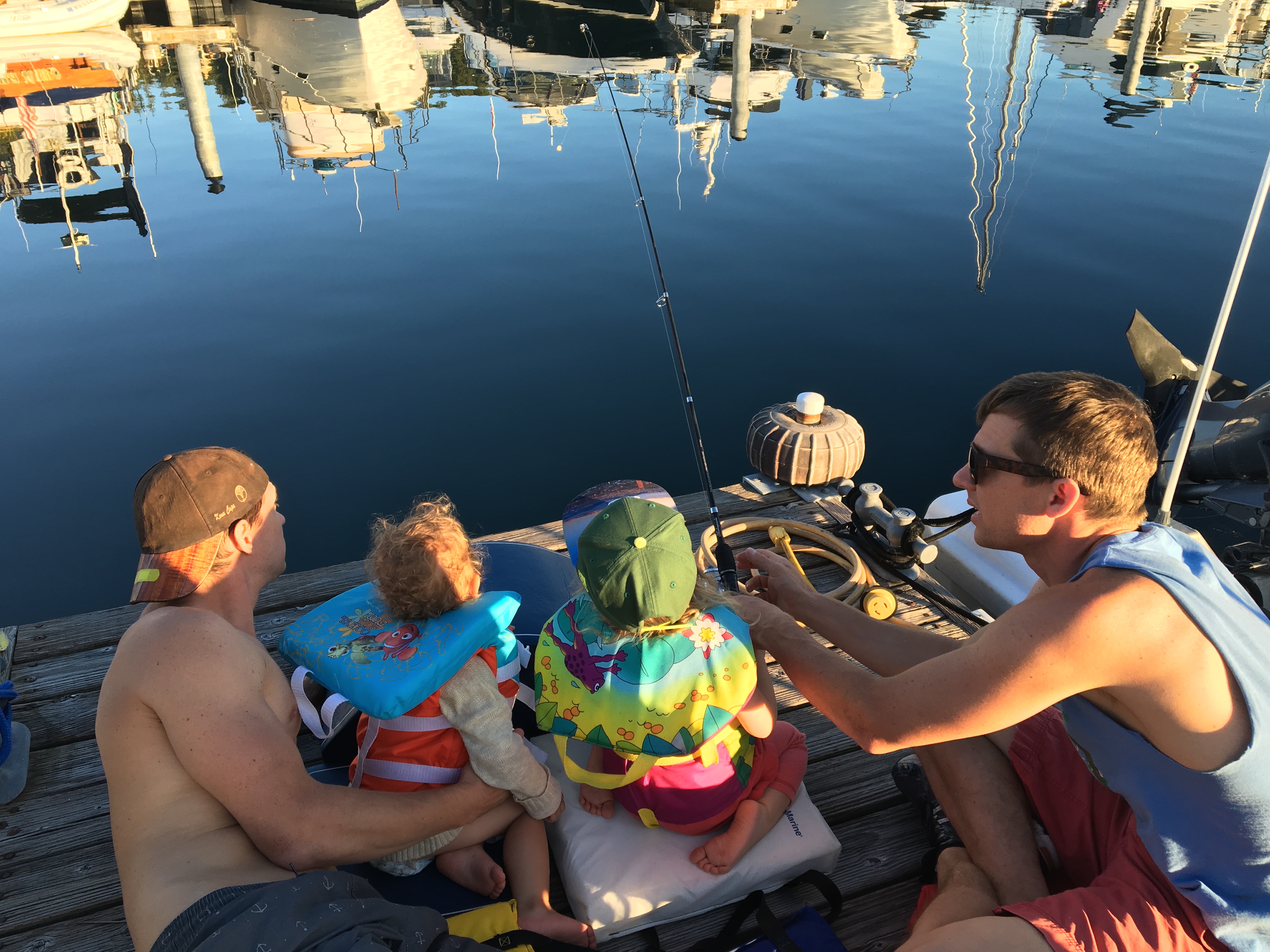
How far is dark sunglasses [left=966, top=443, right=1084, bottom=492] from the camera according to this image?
1.75 metres

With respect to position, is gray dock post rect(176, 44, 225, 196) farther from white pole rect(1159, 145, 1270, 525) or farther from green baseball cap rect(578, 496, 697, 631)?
white pole rect(1159, 145, 1270, 525)

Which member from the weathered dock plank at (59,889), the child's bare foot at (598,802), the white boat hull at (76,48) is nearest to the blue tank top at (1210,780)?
the child's bare foot at (598,802)

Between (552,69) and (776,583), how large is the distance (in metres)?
17.0

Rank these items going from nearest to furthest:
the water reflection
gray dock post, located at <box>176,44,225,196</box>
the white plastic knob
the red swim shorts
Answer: the red swim shorts < the white plastic knob < gray dock post, located at <box>176,44,225,196</box> < the water reflection

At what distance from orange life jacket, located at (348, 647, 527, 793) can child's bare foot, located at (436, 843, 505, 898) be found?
20cm

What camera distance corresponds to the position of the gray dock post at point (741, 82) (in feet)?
43.2

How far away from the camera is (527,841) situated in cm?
218

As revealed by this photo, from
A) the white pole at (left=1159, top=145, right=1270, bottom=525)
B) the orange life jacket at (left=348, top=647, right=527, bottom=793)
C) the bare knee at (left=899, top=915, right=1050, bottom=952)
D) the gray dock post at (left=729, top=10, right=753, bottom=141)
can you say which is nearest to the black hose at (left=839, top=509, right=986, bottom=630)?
the white pole at (left=1159, top=145, right=1270, bottom=525)

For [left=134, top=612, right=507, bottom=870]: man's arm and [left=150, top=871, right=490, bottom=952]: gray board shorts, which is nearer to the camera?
[left=150, top=871, right=490, bottom=952]: gray board shorts

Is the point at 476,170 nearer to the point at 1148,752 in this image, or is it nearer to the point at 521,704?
the point at 521,704

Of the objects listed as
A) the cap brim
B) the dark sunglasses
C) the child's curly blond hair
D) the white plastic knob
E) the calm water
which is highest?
the dark sunglasses

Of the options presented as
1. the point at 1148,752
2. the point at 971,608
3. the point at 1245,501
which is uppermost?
the point at 1148,752

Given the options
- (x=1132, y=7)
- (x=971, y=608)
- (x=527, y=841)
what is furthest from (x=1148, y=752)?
(x=1132, y=7)

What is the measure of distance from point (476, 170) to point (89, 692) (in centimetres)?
1013
